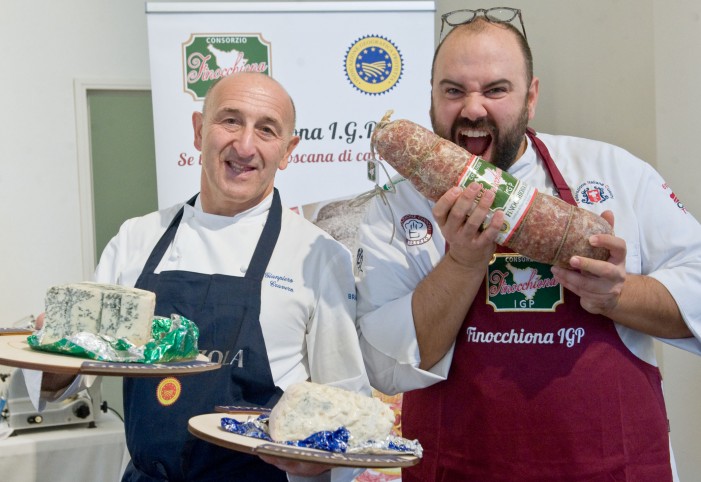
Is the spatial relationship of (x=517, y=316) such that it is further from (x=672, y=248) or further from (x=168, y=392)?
(x=168, y=392)

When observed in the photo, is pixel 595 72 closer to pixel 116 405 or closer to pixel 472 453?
pixel 472 453

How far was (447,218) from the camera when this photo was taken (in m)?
1.89

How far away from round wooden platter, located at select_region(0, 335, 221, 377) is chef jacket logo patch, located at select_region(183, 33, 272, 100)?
2.21 m

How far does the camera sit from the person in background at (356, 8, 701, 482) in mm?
1959

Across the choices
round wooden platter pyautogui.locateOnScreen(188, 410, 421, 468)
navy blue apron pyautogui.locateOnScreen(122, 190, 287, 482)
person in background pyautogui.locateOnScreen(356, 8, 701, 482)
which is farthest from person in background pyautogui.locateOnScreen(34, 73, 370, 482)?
round wooden platter pyautogui.locateOnScreen(188, 410, 421, 468)

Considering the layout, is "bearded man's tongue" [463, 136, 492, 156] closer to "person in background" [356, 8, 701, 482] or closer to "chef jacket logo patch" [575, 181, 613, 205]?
"person in background" [356, 8, 701, 482]

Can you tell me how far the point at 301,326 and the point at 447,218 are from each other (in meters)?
0.49

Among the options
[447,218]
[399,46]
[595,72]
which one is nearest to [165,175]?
[399,46]

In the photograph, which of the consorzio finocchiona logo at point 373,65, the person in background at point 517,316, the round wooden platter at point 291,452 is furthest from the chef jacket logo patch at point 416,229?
the consorzio finocchiona logo at point 373,65

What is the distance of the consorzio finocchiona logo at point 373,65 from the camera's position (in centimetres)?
388

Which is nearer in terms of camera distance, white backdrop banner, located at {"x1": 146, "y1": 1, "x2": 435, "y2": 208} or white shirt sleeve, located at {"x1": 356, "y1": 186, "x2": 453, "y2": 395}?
white shirt sleeve, located at {"x1": 356, "y1": 186, "x2": 453, "y2": 395}

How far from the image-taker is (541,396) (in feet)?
6.51

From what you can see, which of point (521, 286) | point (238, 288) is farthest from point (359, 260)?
point (521, 286)

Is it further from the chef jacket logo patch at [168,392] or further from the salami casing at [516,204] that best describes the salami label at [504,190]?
the chef jacket logo patch at [168,392]
